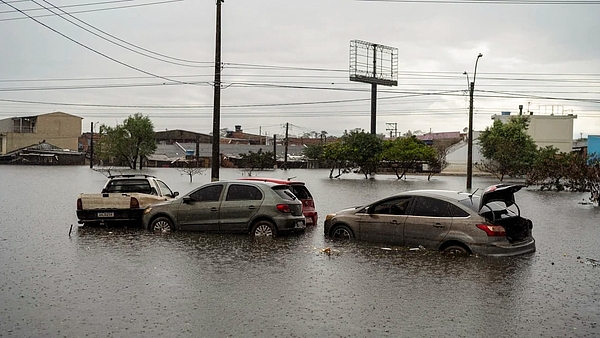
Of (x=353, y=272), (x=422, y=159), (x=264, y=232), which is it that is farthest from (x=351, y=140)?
(x=353, y=272)

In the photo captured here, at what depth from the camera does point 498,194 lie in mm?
12570

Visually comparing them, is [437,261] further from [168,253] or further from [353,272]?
[168,253]

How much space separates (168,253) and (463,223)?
6.02 metres

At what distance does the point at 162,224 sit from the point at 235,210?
7.00 feet

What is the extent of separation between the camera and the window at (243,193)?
1552 centimetres

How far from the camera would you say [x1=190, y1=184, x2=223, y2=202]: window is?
1591 centimetres

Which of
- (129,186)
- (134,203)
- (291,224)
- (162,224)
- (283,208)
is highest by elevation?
(129,186)

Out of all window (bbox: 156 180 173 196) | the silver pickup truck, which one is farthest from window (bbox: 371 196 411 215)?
window (bbox: 156 180 173 196)

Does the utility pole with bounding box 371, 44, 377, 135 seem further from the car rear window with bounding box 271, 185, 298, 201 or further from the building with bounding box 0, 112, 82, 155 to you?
the building with bounding box 0, 112, 82, 155

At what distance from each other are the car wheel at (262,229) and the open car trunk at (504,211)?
5.24 meters

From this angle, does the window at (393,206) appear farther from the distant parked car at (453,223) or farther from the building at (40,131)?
the building at (40,131)

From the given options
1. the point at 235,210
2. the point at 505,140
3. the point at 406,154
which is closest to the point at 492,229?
the point at 235,210

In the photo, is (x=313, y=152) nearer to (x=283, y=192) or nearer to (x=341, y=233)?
(x=283, y=192)

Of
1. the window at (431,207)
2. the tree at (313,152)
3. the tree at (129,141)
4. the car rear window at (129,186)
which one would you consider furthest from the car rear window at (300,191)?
the tree at (313,152)
